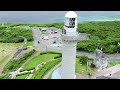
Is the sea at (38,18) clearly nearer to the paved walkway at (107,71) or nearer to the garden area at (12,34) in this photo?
the garden area at (12,34)

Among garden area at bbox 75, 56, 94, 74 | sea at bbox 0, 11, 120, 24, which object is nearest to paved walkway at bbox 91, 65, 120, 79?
garden area at bbox 75, 56, 94, 74

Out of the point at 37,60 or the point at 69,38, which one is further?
the point at 37,60

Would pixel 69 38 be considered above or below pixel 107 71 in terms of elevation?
above

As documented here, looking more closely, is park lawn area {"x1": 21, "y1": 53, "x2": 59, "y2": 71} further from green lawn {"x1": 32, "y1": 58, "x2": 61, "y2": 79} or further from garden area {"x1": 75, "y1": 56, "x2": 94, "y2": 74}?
garden area {"x1": 75, "y1": 56, "x2": 94, "y2": 74}

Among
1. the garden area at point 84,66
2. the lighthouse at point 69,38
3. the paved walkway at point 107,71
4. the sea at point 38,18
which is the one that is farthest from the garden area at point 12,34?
the lighthouse at point 69,38

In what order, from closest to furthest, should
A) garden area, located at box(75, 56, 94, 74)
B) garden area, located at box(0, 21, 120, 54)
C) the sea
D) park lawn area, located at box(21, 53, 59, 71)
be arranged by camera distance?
garden area, located at box(75, 56, 94, 74), park lawn area, located at box(21, 53, 59, 71), garden area, located at box(0, 21, 120, 54), the sea

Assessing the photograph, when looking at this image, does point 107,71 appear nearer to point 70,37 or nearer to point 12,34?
point 70,37

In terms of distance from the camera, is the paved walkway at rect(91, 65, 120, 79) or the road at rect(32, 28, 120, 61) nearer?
the paved walkway at rect(91, 65, 120, 79)

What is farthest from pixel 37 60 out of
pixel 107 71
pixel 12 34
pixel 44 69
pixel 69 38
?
pixel 12 34

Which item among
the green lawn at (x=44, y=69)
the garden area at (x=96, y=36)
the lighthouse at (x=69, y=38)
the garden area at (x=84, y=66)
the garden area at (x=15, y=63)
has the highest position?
the lighthouse at (x=69, y=38)
